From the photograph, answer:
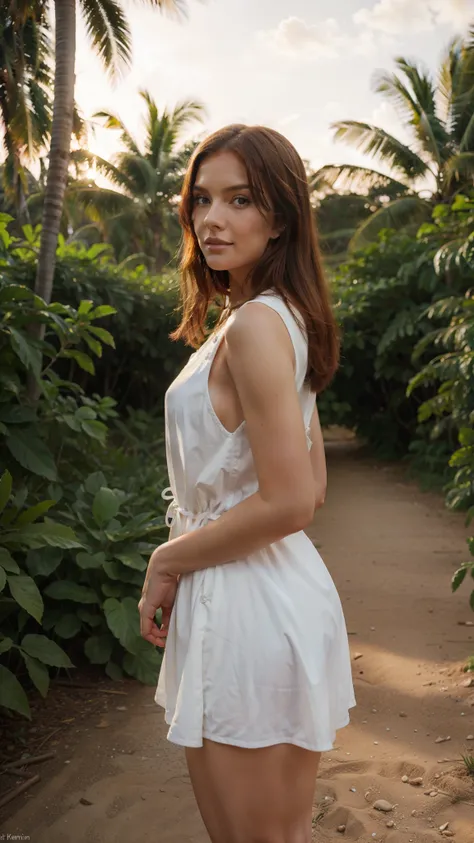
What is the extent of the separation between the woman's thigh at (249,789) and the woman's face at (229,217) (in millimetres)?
895

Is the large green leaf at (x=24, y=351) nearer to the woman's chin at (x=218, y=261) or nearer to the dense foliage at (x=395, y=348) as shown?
the woman's chin at (x=218, y=261)

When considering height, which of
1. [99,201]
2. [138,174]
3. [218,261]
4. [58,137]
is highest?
[138,174]

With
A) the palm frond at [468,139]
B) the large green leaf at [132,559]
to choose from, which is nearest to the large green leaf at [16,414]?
the large green leaf at [132,559]

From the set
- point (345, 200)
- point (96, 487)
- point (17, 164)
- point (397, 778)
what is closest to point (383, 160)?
point (17, 164)

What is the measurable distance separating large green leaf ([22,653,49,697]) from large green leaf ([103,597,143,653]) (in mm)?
499

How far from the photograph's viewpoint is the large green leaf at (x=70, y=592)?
3439 mm

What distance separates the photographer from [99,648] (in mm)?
3631

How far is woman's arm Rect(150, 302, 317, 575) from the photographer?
3.83 ft

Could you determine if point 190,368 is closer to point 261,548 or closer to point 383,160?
point 261,548

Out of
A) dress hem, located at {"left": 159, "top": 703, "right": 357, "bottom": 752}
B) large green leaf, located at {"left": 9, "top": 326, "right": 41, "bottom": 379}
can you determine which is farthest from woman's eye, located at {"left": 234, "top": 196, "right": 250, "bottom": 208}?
large green leaf, located at {"left": 9, "top": 326, "right": 41, "bottom": 379}

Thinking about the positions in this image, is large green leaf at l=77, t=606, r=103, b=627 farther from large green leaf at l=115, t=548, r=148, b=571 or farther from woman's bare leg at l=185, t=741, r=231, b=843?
woman's bare leg at l=185, t=741, r=231, b=843

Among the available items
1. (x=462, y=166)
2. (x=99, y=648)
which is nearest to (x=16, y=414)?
(x=99, y=648)

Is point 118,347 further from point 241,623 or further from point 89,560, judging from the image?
point 241,623

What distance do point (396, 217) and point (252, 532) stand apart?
1561 centimetres
